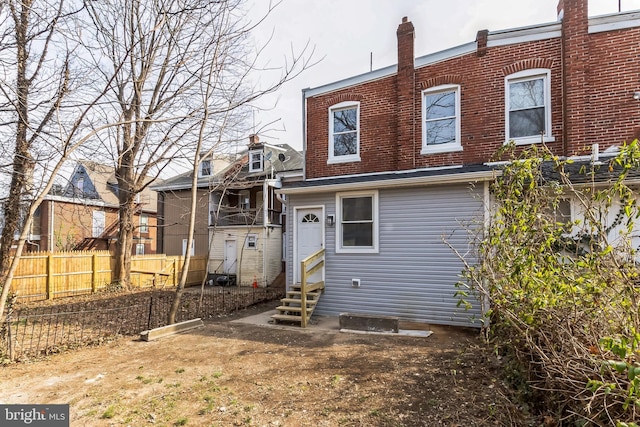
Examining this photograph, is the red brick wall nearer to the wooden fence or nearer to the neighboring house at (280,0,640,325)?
the neighboring house at (280,0,640,325)

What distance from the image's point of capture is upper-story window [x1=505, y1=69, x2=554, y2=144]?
8570 mm

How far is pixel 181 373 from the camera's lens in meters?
5.45

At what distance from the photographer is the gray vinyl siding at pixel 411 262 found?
8156 mm

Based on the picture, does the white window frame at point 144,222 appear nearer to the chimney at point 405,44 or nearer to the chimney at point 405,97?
the chimney at point 405,97

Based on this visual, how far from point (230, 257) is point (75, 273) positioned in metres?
6.92

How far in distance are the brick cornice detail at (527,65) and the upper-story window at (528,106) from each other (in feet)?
0.31

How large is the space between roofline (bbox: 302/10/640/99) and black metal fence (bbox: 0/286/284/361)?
7461 millimetres

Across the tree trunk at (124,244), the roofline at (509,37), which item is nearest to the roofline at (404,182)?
the roofline at (509,37)

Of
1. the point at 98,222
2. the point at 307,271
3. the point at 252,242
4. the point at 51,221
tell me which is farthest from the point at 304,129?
the point at 98,222

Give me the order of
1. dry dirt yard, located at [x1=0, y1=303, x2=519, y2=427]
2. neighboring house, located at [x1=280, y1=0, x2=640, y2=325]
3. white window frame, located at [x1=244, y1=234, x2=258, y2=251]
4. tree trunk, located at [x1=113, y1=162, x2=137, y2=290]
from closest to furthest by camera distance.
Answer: dry dirt yard, located at [x1=0, y1=303, x2=519, y2=427], neighboring house, located at [x1=280, y1=0, x2=640, y2=325], tree trunk, located at [x1=113, y1=162, x2=137, y2=290], white window frame, located at [x1=244, y1=234, x2=258, y2=251]

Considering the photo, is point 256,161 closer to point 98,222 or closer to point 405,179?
point 405,179

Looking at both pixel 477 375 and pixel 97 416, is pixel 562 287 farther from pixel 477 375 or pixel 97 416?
pixel 97 416

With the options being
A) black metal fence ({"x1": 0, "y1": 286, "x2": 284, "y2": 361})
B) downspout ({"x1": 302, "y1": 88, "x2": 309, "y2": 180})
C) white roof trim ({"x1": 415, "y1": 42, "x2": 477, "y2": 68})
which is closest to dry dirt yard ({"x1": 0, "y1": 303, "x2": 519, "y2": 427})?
black metal fence ({"x1": 0, "y1": 286, "x2": 284, "y2": 361})

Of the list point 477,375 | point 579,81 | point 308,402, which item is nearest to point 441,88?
point 579,81
